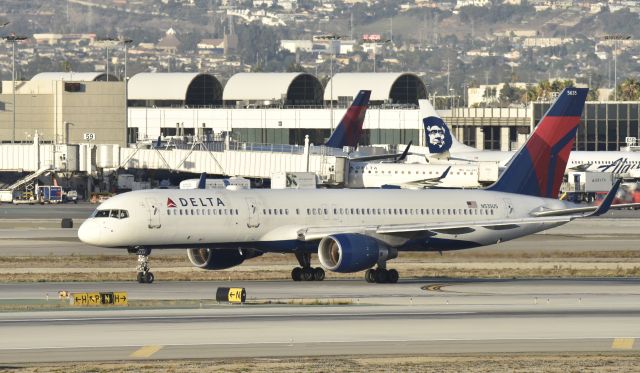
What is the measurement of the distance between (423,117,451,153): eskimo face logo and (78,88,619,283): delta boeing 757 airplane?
77.7 m

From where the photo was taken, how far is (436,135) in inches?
6088

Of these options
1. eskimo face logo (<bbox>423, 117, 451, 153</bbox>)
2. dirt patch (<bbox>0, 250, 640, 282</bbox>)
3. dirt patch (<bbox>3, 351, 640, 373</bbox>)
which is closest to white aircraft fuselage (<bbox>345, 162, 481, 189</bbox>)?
eskimo face logo (<bbox>423, 117, 451, 153</bbox>)

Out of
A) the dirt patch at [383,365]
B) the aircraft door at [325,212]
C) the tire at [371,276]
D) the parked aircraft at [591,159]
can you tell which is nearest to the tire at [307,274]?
the aircraft door at [325,212]

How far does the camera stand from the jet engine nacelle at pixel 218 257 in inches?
2638

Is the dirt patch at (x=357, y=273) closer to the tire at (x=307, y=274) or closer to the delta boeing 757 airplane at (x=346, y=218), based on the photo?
the tire at (x=307, y=274)

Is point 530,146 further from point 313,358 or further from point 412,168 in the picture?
point 412,168

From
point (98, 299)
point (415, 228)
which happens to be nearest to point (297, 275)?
point (415, 228)

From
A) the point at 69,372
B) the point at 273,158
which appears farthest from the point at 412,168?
the point at 69,372

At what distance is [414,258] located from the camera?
8131cm

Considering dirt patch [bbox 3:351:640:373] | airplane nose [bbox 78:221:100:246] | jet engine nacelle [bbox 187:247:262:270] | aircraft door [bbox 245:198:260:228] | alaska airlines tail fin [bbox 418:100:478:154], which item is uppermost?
alaska airlines tail fin [bbox 418:100:478:154]

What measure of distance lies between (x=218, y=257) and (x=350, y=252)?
264 inches

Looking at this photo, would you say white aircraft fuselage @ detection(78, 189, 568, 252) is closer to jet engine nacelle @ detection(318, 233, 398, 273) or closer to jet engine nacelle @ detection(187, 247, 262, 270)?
jet engine nacelle @ detection(318, 233, 398, 273)

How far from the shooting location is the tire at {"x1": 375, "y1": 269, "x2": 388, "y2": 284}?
216ft

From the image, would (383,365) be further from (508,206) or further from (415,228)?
(508,206)
